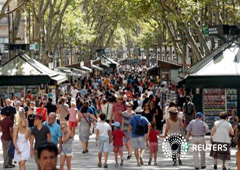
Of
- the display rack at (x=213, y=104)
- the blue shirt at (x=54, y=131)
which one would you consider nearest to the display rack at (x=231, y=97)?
the display rack at (x=213, y=104)

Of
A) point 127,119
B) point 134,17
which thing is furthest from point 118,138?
point 134,17

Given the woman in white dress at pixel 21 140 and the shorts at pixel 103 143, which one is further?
the shorts at pixel 103 143

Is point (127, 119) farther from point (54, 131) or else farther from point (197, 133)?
point (54, 131)

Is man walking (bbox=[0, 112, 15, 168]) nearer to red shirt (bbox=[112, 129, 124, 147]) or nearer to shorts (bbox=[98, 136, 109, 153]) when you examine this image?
shorts (bbox=[98, 136, 109, 153])

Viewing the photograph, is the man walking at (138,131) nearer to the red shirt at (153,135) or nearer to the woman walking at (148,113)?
the red shirt at (153,135)

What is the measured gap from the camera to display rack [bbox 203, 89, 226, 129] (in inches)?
886

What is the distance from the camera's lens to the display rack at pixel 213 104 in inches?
886

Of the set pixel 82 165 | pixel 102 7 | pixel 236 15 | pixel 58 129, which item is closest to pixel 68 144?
pixel 58 129

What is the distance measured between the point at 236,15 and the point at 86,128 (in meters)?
15.1

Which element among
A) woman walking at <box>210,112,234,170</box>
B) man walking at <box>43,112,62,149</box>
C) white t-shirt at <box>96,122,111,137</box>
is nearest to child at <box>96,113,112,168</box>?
white t-shirt at <box>96,122,111,137</box>

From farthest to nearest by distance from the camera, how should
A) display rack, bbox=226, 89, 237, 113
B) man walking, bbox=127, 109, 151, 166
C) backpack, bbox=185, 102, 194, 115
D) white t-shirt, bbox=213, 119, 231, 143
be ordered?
display rack, bbox=226, 89, 237, 113 → backpack, bbox=185, 102, 194, 115 → man walking, bbox=127, 109, 151, 166 → white t-shirt, bbox=213, 119, 231, 143

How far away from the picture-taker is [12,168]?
15.2 meters

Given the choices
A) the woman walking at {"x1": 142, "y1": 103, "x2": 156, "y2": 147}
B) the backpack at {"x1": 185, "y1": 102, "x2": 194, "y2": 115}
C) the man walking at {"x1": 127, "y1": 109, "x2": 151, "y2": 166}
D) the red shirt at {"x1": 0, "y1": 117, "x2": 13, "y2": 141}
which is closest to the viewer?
the red shirt at {"x1": 0, "y1": 117, "x2": 13, "y2": 141}

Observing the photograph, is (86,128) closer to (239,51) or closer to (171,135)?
(171,135)
